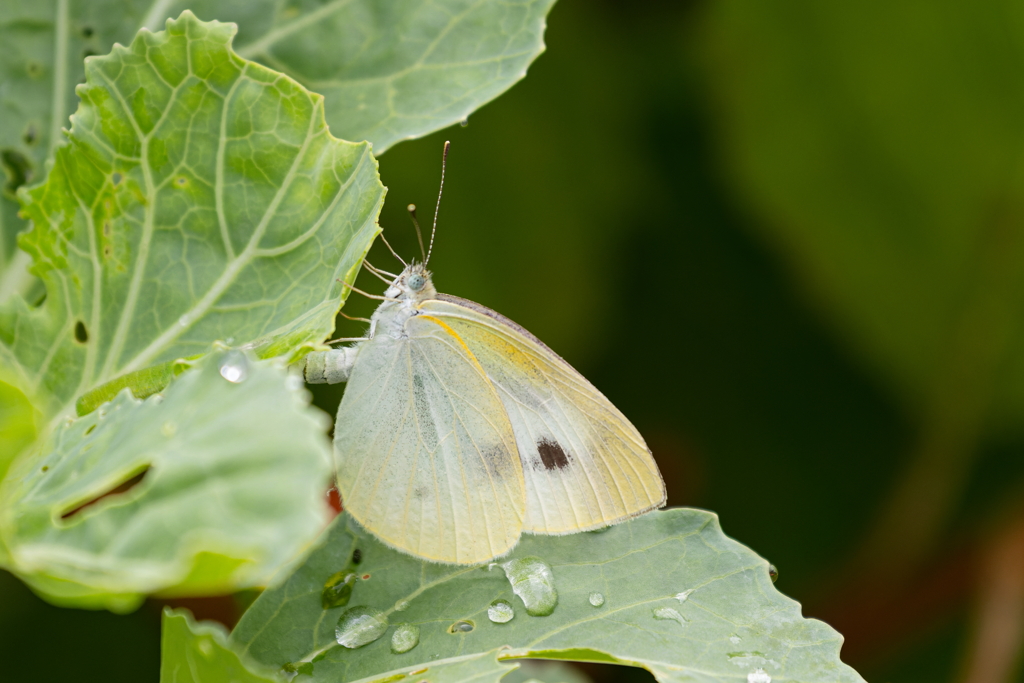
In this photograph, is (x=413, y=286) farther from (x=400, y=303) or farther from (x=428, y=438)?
(x=428, y=438)

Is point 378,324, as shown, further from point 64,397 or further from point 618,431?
point 64,397

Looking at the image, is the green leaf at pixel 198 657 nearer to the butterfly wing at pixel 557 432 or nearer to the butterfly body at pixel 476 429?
the butterfly body at pixel 476 429

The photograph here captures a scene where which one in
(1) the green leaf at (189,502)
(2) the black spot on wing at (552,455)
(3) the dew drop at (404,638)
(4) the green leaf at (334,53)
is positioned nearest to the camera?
(1) the green leaf at (189,502)

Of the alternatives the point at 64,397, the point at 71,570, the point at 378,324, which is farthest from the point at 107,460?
the point at 378,324

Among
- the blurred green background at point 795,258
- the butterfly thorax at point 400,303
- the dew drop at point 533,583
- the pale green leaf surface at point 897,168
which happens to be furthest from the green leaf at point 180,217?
the pale green leaf surface at point 897,168

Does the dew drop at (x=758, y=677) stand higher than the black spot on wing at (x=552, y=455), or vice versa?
the black spot on wing at (x=552, y=455)

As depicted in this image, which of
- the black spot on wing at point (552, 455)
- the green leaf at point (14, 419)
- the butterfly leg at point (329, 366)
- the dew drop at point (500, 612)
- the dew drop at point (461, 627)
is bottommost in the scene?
the dew drop at point (461, 627)

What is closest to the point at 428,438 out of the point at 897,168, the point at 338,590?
the point at 338,590
